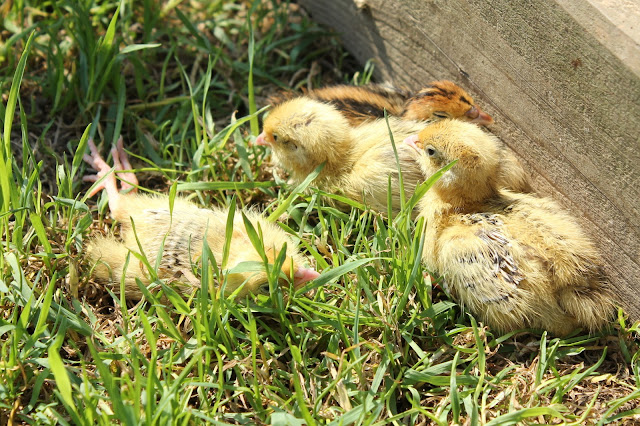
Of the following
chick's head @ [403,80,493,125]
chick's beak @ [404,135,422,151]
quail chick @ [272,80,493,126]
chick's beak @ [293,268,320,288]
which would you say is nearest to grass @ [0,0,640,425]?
chick's beak @ [293,268,320,288]

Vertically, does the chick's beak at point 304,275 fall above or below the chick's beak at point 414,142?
below

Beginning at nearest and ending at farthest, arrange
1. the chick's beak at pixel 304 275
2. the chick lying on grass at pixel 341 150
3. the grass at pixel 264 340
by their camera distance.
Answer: the grass at pixel 264 340
the chick's beak at pixel 304 275
the chick lying on grass at pixel 341 150

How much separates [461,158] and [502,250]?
465 mm

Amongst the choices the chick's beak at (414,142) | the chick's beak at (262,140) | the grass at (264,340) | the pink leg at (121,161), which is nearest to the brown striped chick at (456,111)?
the chick's beak at (414,142)

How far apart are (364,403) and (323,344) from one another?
49cm

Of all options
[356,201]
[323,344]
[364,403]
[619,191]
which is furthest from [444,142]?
[364,403]

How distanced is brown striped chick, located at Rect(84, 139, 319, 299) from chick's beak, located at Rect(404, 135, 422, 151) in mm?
767

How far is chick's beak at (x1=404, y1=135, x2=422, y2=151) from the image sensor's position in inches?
132

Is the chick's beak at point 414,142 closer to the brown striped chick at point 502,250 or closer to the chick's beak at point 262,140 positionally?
the brown striped chick at point 502,250

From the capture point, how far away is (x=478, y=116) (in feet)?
11.6

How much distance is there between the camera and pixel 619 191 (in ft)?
9.33

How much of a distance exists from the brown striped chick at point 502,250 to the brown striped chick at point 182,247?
2.18 ft

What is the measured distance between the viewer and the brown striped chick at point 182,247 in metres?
3.05

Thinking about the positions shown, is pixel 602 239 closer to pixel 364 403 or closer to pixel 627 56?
pixel 627 56
